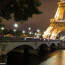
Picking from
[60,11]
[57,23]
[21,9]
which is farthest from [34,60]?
[60,11]

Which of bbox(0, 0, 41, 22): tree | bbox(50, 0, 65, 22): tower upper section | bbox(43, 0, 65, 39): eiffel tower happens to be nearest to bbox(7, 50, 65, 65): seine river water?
bbox(0, 0, 41, 22): tree

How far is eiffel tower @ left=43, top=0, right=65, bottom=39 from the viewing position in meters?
73.1

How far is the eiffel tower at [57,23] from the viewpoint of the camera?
240ft

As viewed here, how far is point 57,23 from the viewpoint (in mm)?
74000

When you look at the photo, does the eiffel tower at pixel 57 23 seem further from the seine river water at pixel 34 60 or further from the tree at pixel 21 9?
the tree at pixel 21 9

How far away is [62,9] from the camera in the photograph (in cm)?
8125

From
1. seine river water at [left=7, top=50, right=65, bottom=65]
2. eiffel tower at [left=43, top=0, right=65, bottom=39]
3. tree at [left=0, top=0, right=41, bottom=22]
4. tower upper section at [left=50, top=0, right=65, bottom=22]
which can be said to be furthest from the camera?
tower upper section at [left=50, top=0, right=65, bottom=22]

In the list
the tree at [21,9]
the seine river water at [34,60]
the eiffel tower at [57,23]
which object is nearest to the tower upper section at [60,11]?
the eiffel tower at [57,23]

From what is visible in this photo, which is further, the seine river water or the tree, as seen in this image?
the seine river water

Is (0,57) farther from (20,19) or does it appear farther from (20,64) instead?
(20,19)

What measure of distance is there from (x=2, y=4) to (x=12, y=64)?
20.3 m

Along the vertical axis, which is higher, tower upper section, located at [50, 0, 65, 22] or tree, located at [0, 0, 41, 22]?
tower upper section, located at [50, 0, 65, 22]

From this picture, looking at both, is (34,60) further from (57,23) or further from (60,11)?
(60,11)

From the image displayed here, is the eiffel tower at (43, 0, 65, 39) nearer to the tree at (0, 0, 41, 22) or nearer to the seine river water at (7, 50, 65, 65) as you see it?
the seine river water at (7, 50, 65, 65)
